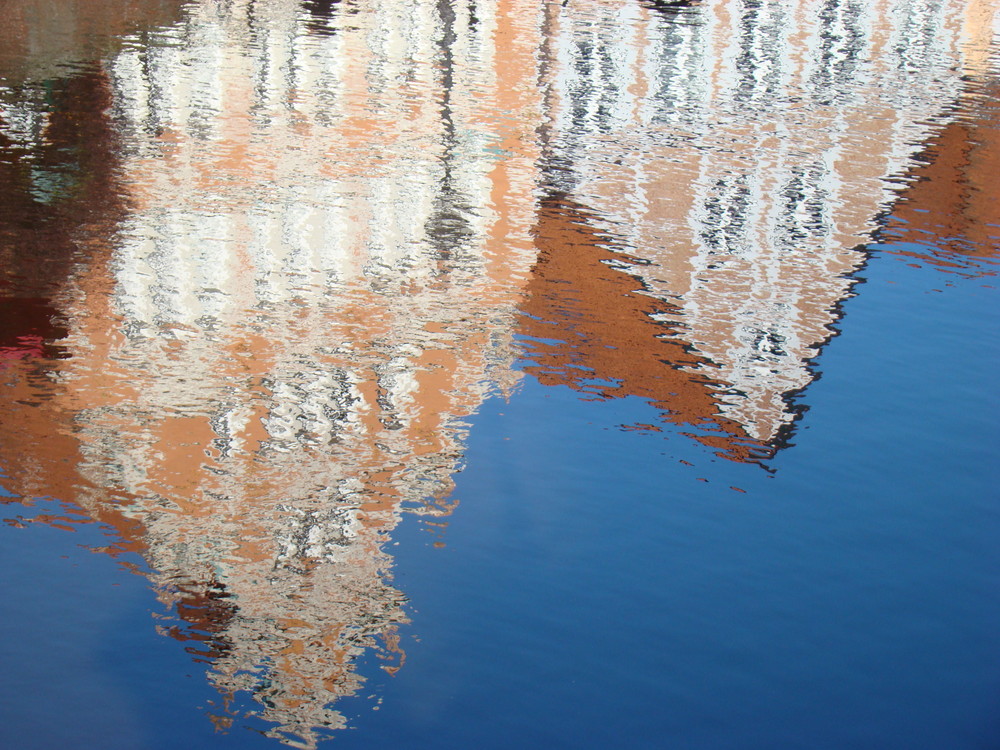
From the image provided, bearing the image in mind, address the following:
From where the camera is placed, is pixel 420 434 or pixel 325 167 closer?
pixel 420 434

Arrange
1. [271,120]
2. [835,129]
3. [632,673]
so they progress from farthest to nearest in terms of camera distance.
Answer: [835,129], [271,120], [632,673]

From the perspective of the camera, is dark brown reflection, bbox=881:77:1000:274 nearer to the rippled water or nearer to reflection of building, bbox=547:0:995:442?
the rippled water

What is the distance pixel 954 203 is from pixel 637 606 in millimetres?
5254

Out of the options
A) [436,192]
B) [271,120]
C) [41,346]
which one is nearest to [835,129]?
[436,192]

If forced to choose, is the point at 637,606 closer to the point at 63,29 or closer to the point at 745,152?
the point at 745,152

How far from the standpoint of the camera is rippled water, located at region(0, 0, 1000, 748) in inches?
116

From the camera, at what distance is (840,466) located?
4.16 m

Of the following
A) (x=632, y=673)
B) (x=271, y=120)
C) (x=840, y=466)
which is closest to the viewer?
(x=632, y=673)

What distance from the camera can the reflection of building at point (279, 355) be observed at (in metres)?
3.22

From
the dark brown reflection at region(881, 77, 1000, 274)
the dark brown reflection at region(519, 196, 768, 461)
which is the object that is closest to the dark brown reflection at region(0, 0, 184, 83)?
the dark brown reflection at region(519, 196, 768, 461)

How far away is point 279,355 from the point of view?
15.5 feet

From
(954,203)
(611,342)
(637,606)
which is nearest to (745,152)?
(954,203)

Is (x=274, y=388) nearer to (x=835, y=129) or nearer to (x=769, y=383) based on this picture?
(x=769, y=383)

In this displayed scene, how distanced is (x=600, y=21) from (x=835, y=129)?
18.4 ft
